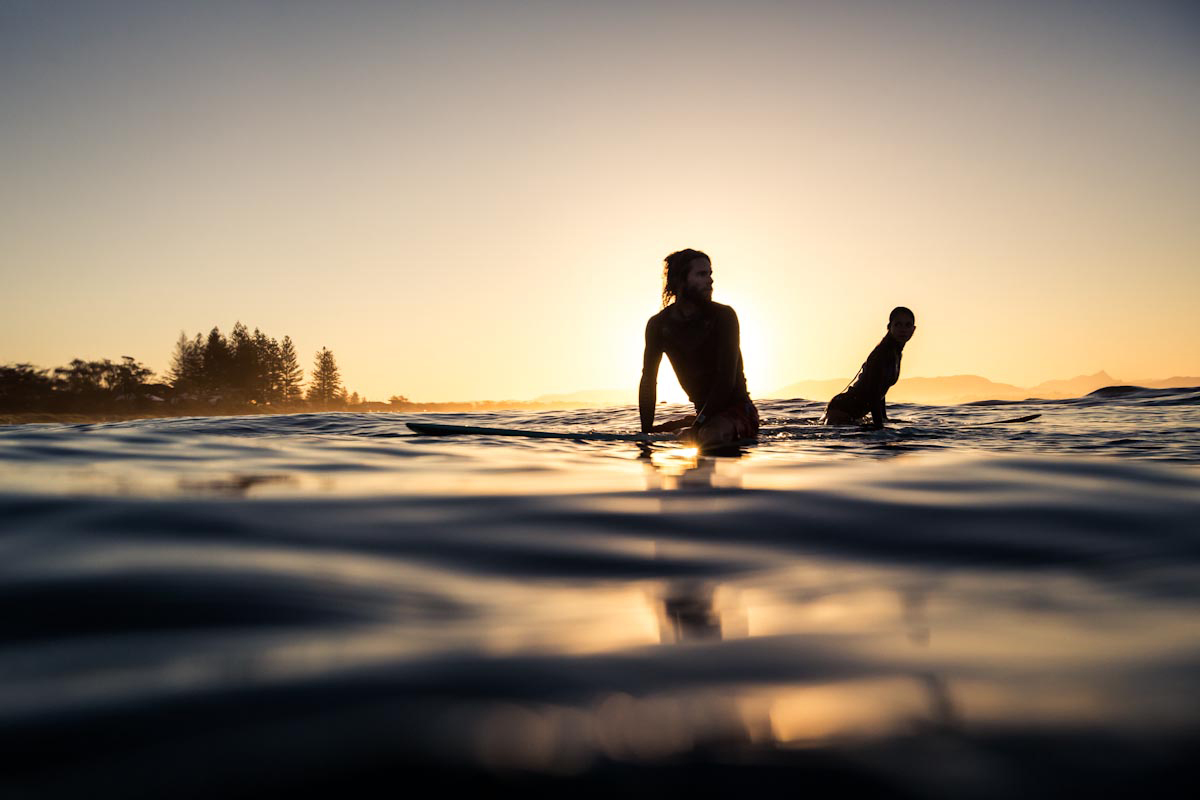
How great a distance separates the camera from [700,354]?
22.6 ft

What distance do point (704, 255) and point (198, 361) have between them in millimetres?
76242

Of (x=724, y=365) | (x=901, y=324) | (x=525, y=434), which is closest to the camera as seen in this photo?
(x=525, y=434)

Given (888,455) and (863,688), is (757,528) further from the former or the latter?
(888,455)

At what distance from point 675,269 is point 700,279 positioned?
→ 383mm

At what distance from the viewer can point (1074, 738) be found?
900mm

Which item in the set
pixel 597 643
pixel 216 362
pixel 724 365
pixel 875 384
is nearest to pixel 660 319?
pixel 724 365

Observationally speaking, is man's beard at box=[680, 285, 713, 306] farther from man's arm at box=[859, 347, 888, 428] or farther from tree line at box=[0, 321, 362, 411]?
tree line at box=[0, 321, 362, 411]

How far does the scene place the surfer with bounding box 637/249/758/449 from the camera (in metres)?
6.46

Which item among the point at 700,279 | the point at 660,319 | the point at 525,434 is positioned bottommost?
the point at 525,434

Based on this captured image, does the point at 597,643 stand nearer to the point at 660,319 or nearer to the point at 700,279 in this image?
the point at 700,279

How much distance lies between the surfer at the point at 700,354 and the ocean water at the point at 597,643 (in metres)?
3.44

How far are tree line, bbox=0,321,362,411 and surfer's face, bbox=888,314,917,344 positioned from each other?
1996 inches

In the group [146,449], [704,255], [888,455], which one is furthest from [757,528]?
[146,449]

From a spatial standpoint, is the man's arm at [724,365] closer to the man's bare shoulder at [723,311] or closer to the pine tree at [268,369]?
the man's bare shoulder at [723,311]
